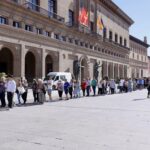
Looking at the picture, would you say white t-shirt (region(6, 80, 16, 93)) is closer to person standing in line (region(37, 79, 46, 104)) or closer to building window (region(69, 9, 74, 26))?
person standing in line (region(37, 79, 46, 104))

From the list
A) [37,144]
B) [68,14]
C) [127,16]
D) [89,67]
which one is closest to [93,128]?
[37,144]

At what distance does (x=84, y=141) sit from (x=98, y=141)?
0.36 meters

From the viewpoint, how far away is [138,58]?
95.4 m

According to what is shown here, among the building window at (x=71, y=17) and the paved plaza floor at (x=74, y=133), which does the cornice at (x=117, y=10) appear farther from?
the paved plaza floor at (x=74, y=133)

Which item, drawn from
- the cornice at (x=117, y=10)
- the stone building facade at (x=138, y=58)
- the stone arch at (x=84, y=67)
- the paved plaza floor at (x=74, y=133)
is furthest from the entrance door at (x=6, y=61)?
the stone building facade at (x=138, y=58)

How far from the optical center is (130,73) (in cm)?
8619

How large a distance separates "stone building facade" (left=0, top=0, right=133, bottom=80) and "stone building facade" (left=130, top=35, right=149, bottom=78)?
16.5 metres

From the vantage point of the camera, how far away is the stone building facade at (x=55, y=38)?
3606 centimetres

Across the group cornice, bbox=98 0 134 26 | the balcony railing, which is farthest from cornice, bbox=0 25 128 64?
cornice, bbox=98 0 134 26

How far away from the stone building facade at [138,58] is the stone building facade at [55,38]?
651 inches

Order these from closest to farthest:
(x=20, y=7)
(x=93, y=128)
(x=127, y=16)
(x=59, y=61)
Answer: (x=93, y=128), (x=20, y=7), (x=59, y=61), (x=127, y=16)

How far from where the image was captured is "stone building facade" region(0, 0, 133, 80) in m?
36.1

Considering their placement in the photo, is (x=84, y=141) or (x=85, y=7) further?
(x=85, y=7)

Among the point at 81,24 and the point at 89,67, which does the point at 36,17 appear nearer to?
the point at 81,24
